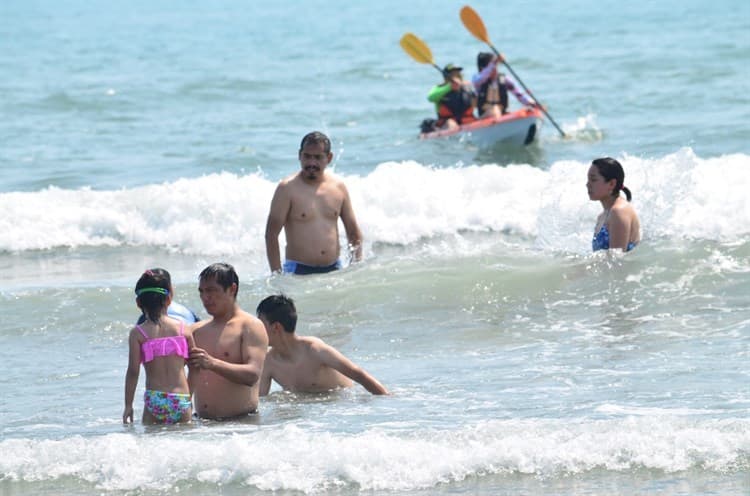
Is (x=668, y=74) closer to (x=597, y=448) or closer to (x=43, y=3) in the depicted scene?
(x=597, y=448)

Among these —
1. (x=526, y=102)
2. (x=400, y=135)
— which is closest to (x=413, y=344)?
(x=526, y=102)

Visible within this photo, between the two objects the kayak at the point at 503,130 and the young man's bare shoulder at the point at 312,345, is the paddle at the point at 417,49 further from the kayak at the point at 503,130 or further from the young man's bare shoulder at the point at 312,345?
the young man's bare shoulder at the point at 312,345

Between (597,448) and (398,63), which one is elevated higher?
(398,63)

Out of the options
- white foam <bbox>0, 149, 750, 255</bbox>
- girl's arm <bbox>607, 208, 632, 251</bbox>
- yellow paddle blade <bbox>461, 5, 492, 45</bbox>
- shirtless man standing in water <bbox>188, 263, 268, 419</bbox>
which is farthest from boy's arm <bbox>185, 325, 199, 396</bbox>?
yellow paddle blade <bbox>461, 5, 492, 45</bbox>

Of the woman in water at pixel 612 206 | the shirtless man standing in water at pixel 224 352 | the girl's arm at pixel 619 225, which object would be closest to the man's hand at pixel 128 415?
the shirtless man standing in water at pixel 224 352

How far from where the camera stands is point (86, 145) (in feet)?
69.5

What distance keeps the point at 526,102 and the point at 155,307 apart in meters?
13.5

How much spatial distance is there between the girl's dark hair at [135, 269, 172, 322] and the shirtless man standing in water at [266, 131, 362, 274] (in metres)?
3.17

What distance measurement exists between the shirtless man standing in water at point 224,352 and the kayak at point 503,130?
1244 cm

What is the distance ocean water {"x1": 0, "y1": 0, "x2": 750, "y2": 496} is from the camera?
661 centimetres

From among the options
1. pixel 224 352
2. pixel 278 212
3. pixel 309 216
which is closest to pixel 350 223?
pixel 309 216

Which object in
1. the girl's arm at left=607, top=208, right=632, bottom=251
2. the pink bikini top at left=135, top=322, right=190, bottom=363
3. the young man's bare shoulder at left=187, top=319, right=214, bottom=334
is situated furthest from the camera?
the girl's arm at left=607, top=208, right=632, bottom=251

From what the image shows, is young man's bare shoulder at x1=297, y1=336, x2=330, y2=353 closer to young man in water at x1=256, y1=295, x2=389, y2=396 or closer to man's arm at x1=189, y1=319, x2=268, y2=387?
young man in water at x1=256, y1=295, x2=389, y2=396

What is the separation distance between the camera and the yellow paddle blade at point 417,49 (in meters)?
19.8
